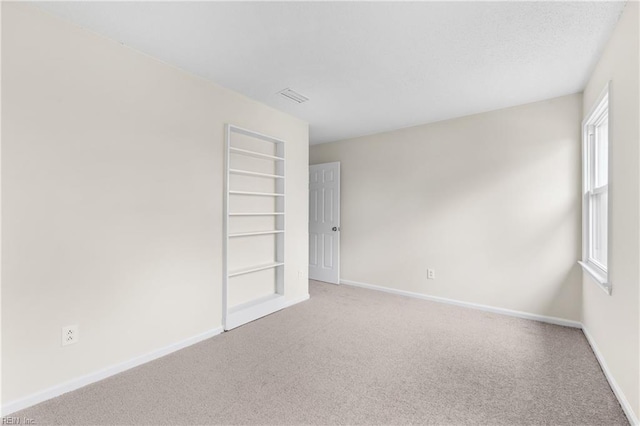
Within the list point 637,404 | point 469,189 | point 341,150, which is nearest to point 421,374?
point 637,404

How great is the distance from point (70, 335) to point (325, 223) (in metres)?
3.51

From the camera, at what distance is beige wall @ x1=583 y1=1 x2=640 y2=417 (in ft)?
5.09

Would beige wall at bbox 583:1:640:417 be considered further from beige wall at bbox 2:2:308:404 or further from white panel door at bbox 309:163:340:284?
white panel door at bbox 309:163:340:284

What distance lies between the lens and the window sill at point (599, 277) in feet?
6.38

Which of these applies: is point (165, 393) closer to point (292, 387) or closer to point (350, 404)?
point (292, 387)

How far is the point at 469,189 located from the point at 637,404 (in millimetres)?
2397

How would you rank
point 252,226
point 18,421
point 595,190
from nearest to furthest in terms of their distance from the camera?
point 18,421 < point 595,190 < point 252,226

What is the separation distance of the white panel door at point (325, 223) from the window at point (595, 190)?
2.95m

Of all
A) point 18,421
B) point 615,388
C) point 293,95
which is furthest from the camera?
point 293,95

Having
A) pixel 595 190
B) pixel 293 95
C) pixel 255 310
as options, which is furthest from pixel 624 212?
pixel 255 310

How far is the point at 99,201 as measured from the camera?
2.00m

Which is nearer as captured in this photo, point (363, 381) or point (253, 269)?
point (363, 381)

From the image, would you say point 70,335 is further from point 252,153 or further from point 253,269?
point 252,153

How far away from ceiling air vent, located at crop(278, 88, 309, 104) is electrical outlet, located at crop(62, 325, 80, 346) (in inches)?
97.6
